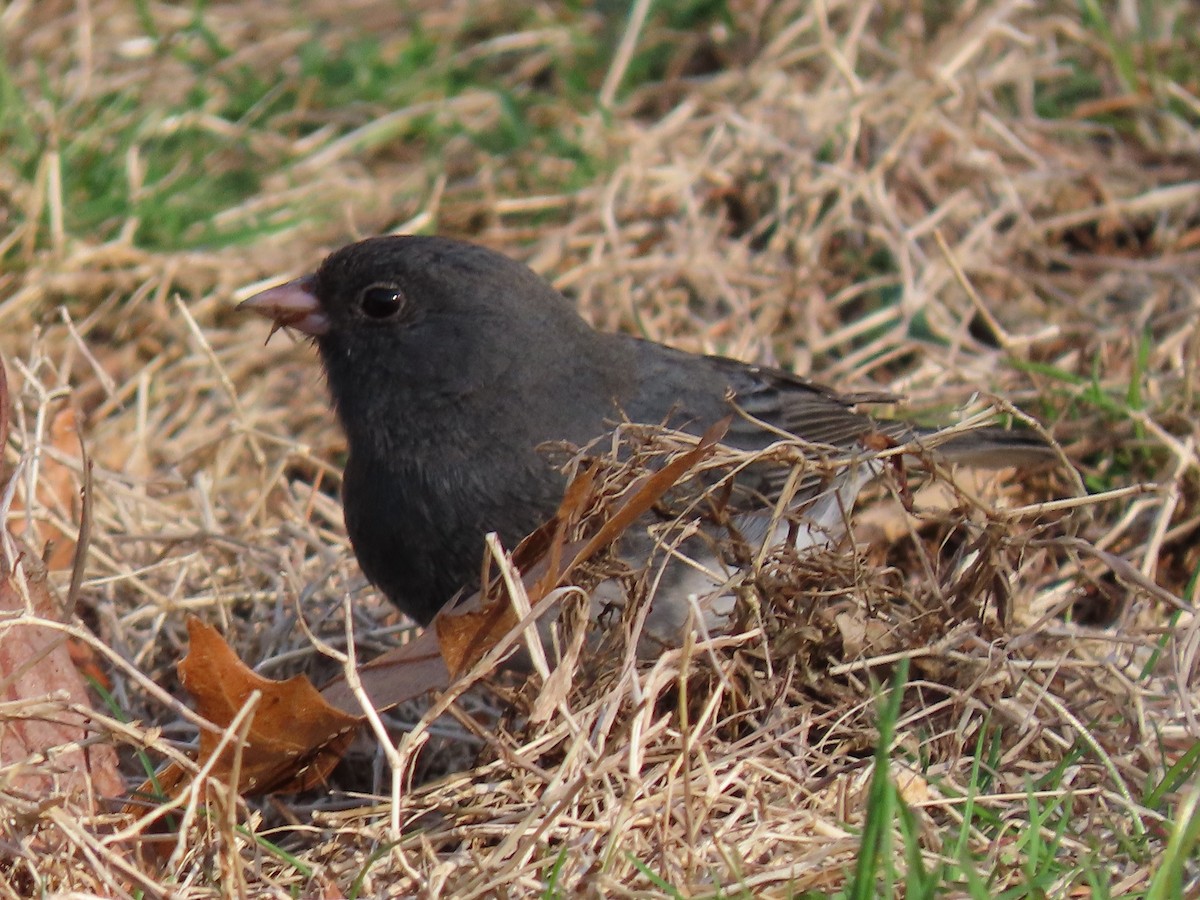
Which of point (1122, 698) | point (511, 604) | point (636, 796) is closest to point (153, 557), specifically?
point (511, 604)

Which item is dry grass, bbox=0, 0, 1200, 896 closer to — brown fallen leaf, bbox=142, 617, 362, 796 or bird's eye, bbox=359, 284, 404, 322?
brown fallen leaf, bbox=142, 617, 362, 796

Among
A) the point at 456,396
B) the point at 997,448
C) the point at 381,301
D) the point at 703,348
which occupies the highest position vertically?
the point at 381,301

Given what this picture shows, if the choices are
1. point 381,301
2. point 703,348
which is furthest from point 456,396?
point 703,348

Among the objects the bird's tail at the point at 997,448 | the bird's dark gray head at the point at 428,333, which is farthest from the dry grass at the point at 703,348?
the bird's dark gray head at the point at 428,333

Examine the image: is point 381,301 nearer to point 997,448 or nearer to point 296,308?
point 296,308

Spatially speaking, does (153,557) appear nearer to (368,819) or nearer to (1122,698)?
(368,819)

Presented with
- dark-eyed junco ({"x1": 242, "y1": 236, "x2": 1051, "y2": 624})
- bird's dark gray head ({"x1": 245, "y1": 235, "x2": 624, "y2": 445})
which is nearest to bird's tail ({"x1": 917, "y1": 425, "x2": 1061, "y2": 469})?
dark-eyed junco ({"x1": 242, "y1": 236, "x2": 1051, "y2": 624})

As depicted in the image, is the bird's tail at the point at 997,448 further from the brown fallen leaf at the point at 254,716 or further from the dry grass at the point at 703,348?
the brown fallen leaf at the point at 254,716
